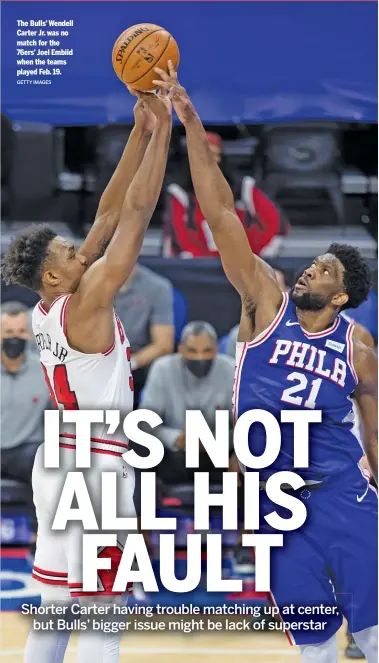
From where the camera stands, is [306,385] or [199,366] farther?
[199,366]

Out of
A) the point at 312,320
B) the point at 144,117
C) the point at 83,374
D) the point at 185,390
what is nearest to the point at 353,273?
the point at 312,320

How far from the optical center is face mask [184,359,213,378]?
174 inches

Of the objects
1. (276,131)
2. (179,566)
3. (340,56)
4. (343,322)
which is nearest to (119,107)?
(276,131)

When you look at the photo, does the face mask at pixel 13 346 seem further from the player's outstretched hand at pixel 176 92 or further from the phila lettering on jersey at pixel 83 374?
the player's outstretched hand at pixel 176 92

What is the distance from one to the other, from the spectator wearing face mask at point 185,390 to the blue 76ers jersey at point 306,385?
199 mm

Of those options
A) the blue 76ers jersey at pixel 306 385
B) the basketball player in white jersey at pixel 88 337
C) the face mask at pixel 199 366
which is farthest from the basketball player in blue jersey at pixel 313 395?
the basketball player in white jersey at pixel 88 337

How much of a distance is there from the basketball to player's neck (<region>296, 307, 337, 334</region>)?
117 centimetres

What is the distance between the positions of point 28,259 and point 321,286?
129cm

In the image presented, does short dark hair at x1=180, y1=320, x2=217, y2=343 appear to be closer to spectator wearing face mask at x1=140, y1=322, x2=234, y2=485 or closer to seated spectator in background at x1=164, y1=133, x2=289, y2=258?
spectator wearing face mask at x1=140, y1=322, x2=234, y2=485

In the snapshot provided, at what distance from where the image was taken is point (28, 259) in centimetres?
411

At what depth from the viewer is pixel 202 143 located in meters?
4.22

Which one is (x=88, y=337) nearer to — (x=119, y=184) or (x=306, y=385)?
(x=119, y=184)

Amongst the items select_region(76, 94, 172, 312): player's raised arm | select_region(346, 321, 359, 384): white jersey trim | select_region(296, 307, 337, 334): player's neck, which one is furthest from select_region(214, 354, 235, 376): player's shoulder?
select_region(76, 94, 172, 312): player's raised arm

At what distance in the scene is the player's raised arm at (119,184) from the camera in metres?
4.21
